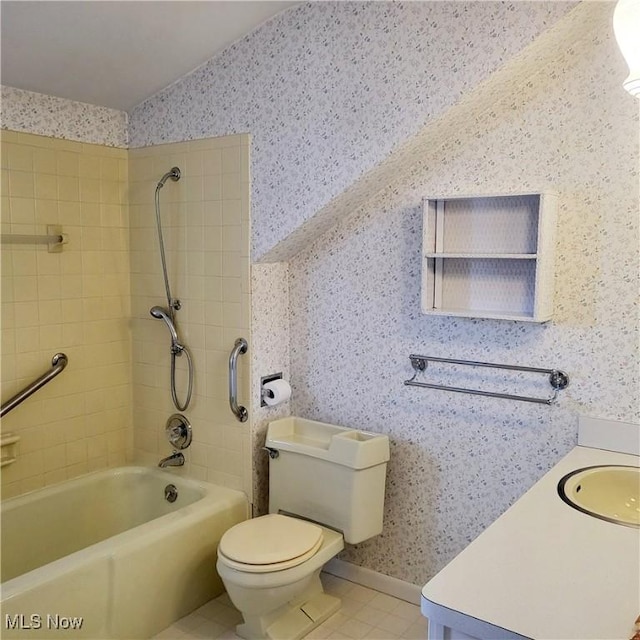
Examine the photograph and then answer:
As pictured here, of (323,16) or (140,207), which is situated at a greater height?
(323,16)

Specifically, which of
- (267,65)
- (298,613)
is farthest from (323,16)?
(298,613)

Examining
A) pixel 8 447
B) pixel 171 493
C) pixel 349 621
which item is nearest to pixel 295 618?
pixel 349 621

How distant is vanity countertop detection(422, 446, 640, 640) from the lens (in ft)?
3.94

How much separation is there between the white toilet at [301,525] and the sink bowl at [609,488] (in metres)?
0.88

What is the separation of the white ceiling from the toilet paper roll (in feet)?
4.73

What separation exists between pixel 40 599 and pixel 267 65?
2143 millimetres

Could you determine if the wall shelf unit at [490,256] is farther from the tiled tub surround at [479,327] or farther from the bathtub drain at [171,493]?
the bathtub drain at [171,493]

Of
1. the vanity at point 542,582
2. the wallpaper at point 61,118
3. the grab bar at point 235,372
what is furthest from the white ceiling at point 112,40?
the vanity at point 542,582

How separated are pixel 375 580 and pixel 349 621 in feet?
0.93

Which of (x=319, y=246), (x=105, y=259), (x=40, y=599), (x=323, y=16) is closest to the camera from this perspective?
(x=40, y=599)

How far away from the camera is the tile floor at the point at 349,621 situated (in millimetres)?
2523

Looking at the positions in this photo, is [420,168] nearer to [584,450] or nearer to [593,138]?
[593,138]

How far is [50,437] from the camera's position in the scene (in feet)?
9.59

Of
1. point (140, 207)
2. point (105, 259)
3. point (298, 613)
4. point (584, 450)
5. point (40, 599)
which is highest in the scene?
point (140, 207)
